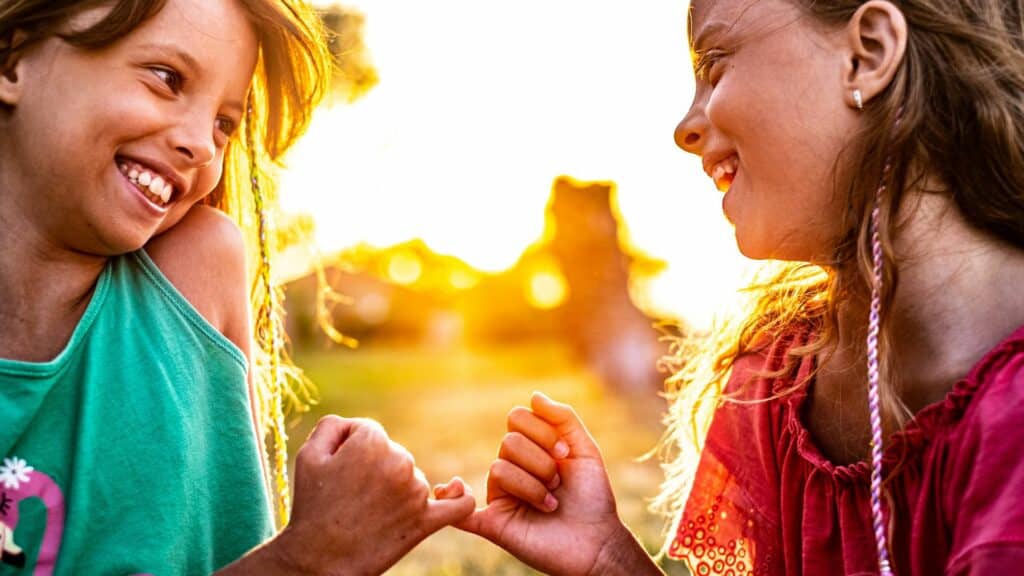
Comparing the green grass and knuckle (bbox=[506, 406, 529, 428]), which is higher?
knuckle (bbox=[506, 406, 529, 428])

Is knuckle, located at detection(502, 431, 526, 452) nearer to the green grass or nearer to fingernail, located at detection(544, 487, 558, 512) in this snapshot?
fingernail, located at detection(544, 487, 558, 512)

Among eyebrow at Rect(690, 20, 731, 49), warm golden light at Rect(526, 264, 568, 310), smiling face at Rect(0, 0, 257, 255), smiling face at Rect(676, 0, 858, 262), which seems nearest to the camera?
smiling face at Rect(0, 0, 257, 255)

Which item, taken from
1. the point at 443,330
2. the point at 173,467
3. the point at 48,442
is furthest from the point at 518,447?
the point at 443,330

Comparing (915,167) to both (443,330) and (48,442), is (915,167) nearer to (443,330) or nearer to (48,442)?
(48,442)

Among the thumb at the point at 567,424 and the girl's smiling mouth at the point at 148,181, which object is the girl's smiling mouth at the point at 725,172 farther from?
the girl's smiling mouth at the point at 148,181

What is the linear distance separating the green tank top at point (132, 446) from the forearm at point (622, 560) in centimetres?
72

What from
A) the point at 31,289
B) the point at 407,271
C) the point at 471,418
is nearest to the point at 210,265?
the point at 31,289

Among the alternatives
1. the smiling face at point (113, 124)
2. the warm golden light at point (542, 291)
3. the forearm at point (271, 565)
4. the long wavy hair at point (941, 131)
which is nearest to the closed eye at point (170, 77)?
the smiling face at point (113, 124)

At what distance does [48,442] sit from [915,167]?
1702 millimetres

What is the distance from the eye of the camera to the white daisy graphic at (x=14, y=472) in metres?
1.94

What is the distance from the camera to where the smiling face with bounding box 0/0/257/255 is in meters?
2.00

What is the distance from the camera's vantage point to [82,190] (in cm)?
201

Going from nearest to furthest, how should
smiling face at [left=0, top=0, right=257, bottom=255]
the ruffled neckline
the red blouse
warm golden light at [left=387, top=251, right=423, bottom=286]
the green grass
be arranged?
the red blouse
the ruffled neckline
smiling face at [left=0, top=0, right=257, bottom=255]
the green grass
warm golden light at [left=387, top=251, right=423, bottom=286]

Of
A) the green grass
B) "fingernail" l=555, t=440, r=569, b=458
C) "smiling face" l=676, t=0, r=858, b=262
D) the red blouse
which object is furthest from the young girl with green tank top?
the green grass
